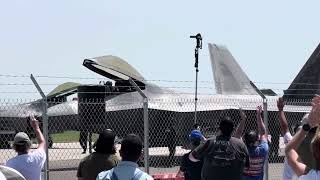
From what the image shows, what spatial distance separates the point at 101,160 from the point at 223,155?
1706mm

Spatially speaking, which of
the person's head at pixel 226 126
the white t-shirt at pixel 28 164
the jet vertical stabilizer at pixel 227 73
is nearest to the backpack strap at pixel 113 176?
the white t-shirt at pixel 28 164

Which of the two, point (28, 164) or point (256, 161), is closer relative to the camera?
A: point (28, 164)

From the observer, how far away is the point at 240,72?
34281 mm

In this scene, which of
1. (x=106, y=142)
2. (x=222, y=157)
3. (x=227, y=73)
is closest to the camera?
(x=106, y=142)

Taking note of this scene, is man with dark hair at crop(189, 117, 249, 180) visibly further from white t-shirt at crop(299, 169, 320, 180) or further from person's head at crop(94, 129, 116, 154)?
white t-shirt at crop(299, 169, 320, 180)

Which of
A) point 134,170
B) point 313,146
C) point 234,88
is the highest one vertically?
point 313,146

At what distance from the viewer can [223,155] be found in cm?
634

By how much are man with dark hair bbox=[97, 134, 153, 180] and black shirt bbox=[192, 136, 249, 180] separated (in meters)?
2.33

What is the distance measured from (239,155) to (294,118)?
67.7ft

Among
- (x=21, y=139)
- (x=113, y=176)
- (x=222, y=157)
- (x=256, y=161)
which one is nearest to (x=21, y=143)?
(x=21, y=139)

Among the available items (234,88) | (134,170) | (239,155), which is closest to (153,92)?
(234,88)

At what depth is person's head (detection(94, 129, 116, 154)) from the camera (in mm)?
5051

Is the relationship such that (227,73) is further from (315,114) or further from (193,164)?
(315,114)

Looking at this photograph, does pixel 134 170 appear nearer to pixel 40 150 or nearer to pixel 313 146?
pixel 313 146
